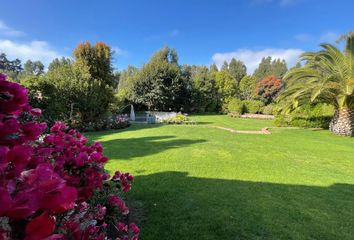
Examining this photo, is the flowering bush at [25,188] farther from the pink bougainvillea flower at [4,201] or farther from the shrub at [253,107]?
the shrub at [253,107]

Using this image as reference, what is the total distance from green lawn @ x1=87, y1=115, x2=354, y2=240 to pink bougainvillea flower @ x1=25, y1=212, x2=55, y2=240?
8.51 feet

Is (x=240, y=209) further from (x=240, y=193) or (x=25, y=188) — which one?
(x=25, y=188)

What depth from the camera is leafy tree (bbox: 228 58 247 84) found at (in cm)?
5619

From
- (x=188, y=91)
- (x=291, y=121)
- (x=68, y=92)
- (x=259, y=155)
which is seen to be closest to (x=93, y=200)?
(x=259, y=155)

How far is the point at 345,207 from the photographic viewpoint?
3.82 m

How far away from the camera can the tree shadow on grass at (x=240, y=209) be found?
303 cm

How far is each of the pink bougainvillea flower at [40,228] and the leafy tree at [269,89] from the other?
44.1 meters

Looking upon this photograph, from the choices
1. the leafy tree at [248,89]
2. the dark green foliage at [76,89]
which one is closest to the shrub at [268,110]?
the leafy tree at [248,89]

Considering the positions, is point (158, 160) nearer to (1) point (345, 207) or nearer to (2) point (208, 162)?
(2) point (208, 162)

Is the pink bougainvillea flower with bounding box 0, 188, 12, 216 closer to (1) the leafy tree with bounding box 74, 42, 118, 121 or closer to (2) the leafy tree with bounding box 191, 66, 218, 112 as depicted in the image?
(1) the leafy tree with bounding box 74, 42, 118, 121

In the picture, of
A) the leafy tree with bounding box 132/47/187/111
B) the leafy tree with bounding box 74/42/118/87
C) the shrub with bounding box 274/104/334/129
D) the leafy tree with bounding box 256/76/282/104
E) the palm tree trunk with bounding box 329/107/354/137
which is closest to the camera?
the palm tree trunk with bounding box 329/107/354/137

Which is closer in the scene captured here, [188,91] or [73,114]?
[73,114]

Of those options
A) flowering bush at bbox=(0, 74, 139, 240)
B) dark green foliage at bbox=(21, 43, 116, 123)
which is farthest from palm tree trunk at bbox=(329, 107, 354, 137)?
dark green foliage at bbox=(21, 43, 116, 123)

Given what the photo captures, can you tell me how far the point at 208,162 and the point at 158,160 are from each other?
1.47 meters
